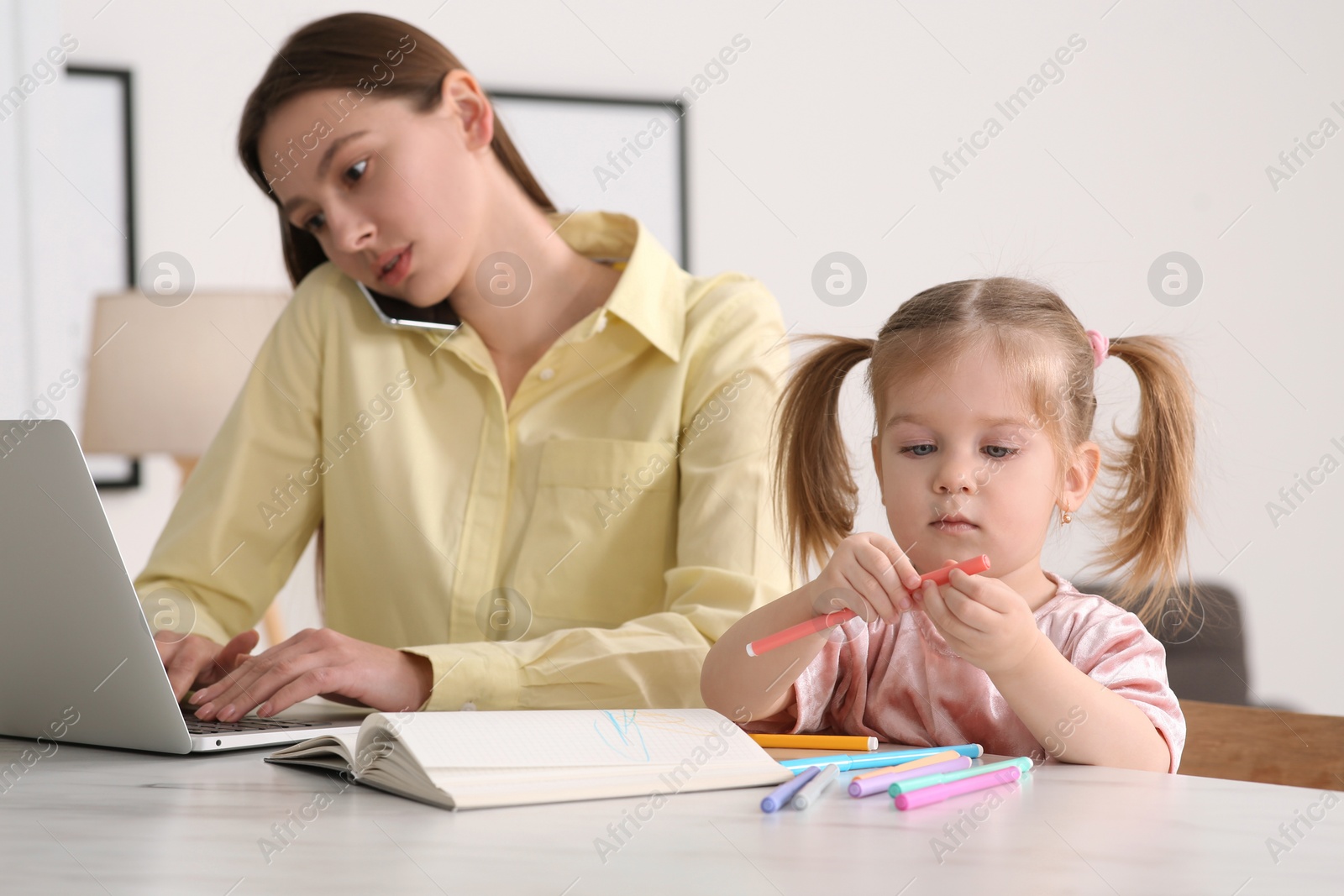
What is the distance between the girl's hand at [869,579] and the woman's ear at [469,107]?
84cm

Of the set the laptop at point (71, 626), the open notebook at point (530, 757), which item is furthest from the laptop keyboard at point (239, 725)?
the open notebook at point (530, 757)

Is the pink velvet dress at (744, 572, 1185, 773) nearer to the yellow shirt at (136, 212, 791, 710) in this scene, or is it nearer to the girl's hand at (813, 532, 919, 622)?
the girl's hand at (813, 532, 919, 622)

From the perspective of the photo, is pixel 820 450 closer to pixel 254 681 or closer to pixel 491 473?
pixel 491 473

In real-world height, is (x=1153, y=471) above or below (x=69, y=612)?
above

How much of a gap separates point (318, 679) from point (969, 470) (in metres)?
0.56

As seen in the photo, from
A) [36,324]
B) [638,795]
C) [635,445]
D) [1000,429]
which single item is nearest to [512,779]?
[638,795]

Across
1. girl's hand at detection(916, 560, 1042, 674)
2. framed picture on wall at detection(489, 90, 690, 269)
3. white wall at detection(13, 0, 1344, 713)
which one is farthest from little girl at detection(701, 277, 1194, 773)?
framed picture on wall at detection(489, 90, 690, 269)

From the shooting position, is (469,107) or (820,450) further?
(469,107)

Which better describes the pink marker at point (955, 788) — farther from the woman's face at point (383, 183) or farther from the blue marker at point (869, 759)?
the woman's face at point (383, 183)

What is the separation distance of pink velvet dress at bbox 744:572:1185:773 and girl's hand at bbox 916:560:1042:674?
0.13 metres

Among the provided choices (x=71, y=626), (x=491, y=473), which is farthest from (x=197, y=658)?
(x=491, y=473)

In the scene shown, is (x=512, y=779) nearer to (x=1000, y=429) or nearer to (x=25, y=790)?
(x=25, y=790)

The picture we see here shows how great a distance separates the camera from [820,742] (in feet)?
2.79

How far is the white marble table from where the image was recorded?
20.0 inches
